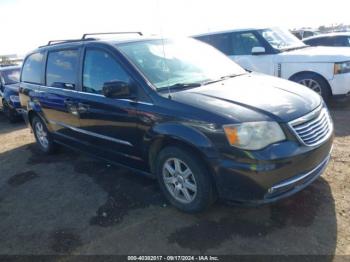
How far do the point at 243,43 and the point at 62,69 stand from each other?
457cm

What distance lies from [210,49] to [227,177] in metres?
2.24

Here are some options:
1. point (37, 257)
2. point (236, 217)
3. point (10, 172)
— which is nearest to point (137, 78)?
point (236, 217)

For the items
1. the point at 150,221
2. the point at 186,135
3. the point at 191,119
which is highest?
the point at 191,119

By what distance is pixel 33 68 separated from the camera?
6.02m

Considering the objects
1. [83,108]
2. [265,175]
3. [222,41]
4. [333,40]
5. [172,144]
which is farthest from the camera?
[333,40]

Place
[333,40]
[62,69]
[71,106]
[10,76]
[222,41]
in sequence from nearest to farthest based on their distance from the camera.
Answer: [71,106]
[62,69]
[222,41]
[10,76]
[333,40]

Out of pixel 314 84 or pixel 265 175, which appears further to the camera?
pixel 314 84

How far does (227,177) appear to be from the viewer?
3.01 metres

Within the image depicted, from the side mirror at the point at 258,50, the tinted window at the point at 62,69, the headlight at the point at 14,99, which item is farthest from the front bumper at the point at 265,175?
the headlight at the point at 14,99

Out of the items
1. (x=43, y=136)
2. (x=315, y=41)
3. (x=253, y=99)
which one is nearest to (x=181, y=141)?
(x=253, y=99)

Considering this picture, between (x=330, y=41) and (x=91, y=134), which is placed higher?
(x=91, y=134)

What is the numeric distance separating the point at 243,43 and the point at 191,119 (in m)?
5.43

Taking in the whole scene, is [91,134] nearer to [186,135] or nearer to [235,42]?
[186,135]

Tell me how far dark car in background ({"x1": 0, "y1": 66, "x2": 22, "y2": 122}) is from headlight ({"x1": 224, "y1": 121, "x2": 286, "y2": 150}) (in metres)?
7.65
